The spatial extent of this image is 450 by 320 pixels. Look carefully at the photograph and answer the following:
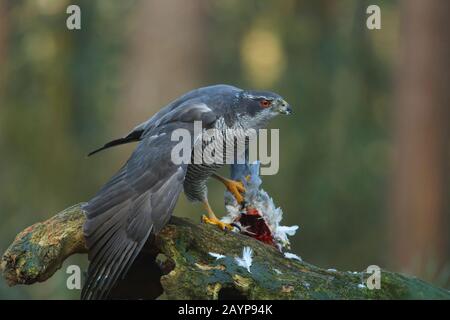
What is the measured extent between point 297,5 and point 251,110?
12.6 m

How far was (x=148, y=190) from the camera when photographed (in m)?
4.39

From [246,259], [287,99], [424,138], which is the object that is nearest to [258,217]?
[246,259]

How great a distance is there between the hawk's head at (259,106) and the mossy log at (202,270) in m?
0.92


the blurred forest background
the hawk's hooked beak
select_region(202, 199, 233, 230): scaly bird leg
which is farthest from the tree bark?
select_region(202, 199, 233, 230): scaly bird leg

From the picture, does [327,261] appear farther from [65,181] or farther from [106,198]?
[106,198]

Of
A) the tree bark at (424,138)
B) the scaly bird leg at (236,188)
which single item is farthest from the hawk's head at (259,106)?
the tree bark at (424,138)

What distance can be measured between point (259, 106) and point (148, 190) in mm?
1153

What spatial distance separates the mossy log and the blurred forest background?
3.80 metres

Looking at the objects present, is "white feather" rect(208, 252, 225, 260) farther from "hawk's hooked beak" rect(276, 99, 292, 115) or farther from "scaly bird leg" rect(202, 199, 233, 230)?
"hawk's hooked beak" rect(276, 99, 292, 115)

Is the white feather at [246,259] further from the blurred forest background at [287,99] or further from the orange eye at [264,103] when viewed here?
the blurred forest background at [287,99]

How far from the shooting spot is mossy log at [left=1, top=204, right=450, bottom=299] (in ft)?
13.4

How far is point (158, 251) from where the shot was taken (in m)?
4.42

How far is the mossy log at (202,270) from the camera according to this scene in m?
4.09

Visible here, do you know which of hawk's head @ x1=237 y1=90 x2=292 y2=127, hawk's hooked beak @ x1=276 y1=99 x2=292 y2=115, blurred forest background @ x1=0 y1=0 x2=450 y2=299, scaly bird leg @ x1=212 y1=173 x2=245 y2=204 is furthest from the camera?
blurred forest background @ x1=0 y1=0 x2=450 y2=299
